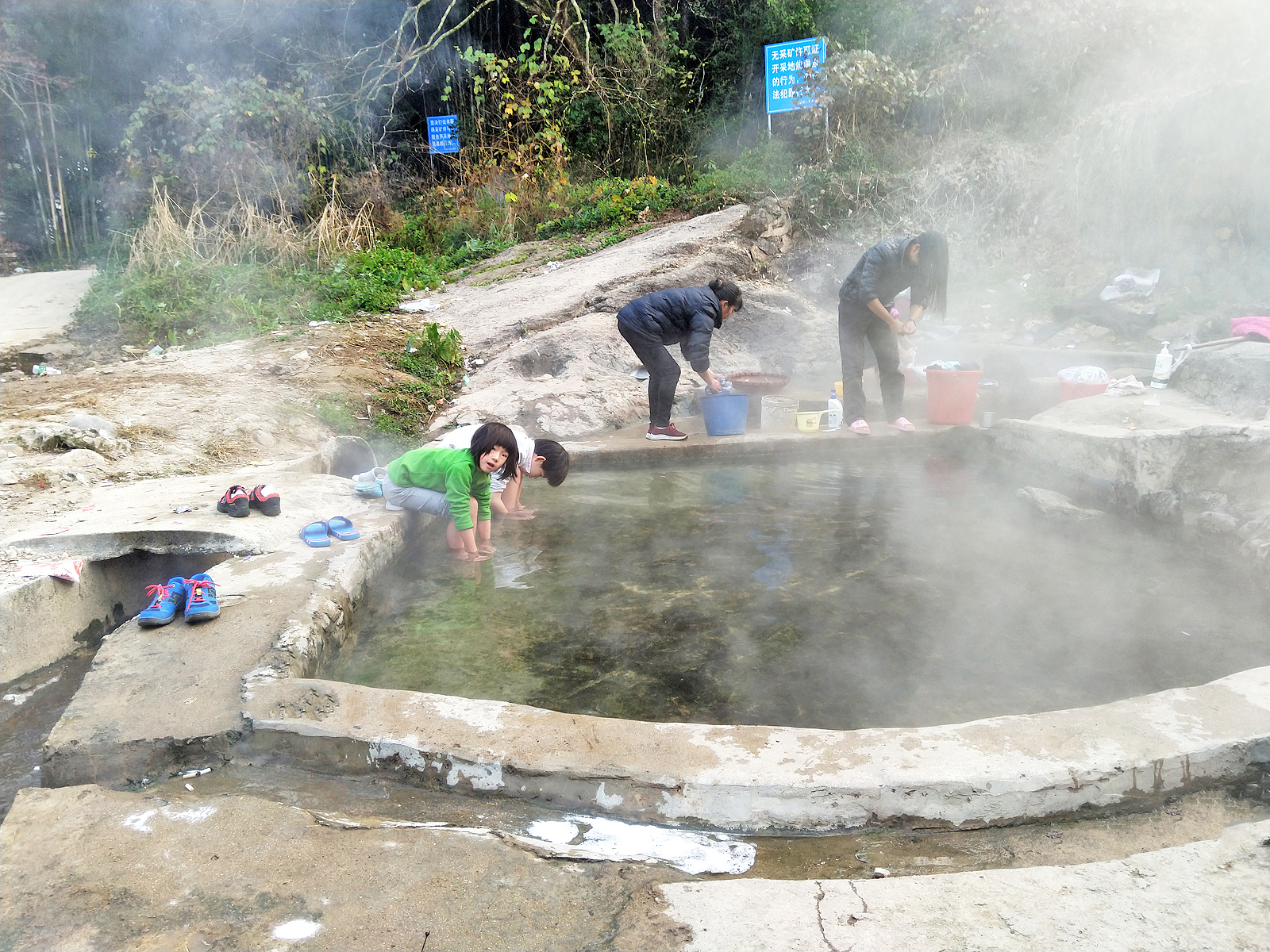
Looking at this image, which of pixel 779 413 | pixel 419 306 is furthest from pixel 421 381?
pixel 779 413

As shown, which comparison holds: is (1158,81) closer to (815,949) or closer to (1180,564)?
(1180,564)

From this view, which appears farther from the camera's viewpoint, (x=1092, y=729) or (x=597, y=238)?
(x=597, y=238)

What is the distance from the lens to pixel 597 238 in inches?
414

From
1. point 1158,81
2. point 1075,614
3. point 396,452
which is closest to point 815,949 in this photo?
point 1075,614

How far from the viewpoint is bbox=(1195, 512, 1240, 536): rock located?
13.7 feet

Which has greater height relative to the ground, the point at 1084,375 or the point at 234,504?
the point at 1084,375

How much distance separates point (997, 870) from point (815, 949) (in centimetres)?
57

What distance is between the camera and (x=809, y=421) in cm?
627

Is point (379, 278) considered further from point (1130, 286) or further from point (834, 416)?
point (1130, 286)

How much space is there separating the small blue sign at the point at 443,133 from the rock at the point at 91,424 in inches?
369

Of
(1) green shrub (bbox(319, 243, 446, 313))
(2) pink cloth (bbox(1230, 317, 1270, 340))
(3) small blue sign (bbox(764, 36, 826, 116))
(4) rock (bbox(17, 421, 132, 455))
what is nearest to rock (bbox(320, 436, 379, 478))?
(4) rock (bbox(17, 421, 132, 455))

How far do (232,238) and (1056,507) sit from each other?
9.06m

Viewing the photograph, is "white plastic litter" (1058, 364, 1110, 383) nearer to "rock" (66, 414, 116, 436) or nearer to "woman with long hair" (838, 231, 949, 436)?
"woman with long hair" (838, 231, 949, 436)

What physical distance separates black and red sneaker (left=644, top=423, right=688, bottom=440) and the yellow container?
854 millimetres
